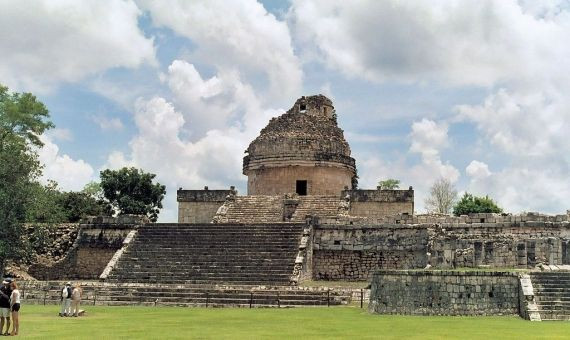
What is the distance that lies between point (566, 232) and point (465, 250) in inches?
169

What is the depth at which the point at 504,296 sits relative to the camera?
17047 mm

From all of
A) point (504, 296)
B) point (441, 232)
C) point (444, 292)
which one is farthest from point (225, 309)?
point (441, 232)

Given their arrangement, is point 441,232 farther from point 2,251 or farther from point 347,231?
point 2,251

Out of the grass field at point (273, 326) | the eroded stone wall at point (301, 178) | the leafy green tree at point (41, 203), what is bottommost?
the grass field at point (273, 326)

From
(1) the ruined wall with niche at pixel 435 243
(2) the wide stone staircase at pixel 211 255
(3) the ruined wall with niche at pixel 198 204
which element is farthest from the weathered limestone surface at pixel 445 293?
(3) the ruined wall with niche at pixel 198 204

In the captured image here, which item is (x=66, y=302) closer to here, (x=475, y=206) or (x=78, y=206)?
(x=78, y=206)

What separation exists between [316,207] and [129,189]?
53.5 ft

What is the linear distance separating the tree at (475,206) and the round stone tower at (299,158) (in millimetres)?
14085

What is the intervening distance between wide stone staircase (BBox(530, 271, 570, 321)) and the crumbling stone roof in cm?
1746

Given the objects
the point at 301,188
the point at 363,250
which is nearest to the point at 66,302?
the point at 363,250

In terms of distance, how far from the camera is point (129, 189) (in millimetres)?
42344

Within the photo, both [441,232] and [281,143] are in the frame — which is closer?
[441,232]

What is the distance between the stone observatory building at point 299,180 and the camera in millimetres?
31141

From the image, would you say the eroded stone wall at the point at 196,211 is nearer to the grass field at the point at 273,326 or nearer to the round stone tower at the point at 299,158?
the round stone tower at the point at 299,158
